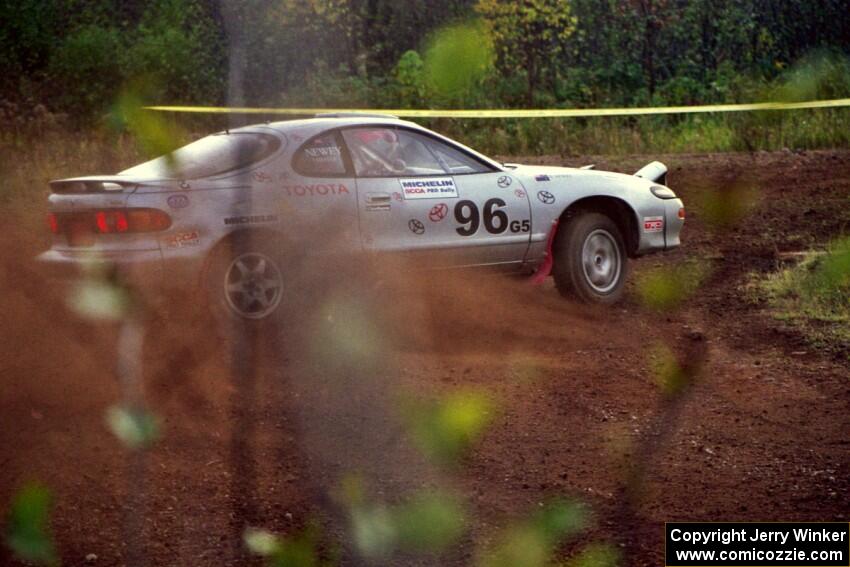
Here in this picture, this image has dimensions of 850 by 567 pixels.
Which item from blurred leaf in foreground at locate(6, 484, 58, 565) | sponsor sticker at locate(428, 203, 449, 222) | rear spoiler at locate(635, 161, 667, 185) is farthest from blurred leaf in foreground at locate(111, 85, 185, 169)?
blurred leaf in foreground at locate(6, 484, 58, 565)

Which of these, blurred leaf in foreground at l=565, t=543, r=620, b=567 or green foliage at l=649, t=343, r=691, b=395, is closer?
blurred leaf in foreground at l=565, t=543, r=620, b=567

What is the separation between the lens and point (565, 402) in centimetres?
751

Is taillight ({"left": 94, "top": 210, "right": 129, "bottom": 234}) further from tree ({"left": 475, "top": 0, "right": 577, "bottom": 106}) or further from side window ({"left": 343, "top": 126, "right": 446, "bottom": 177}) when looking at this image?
tree ({"left": 475, "top": 0, "right": 577, "bottom": 106})

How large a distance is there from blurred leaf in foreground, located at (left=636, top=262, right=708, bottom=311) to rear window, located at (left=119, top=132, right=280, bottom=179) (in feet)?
10.8

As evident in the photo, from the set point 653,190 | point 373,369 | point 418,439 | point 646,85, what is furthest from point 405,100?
point 418,439

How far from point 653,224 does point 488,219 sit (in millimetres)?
1479

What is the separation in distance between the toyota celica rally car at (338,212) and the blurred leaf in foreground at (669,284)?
556 millimetres

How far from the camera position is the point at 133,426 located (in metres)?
6.84

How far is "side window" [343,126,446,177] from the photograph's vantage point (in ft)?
29.1

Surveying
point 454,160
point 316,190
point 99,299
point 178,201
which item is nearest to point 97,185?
point 178,201

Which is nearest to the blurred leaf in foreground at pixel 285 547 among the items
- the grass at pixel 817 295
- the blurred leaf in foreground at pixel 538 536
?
the blurred leaf in foreground at pixel 538 536

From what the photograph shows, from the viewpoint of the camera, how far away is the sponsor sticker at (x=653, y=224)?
9992mm

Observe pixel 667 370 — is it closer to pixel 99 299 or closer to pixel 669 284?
pixel 669 284

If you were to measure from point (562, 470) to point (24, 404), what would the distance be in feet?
→ 9.48
